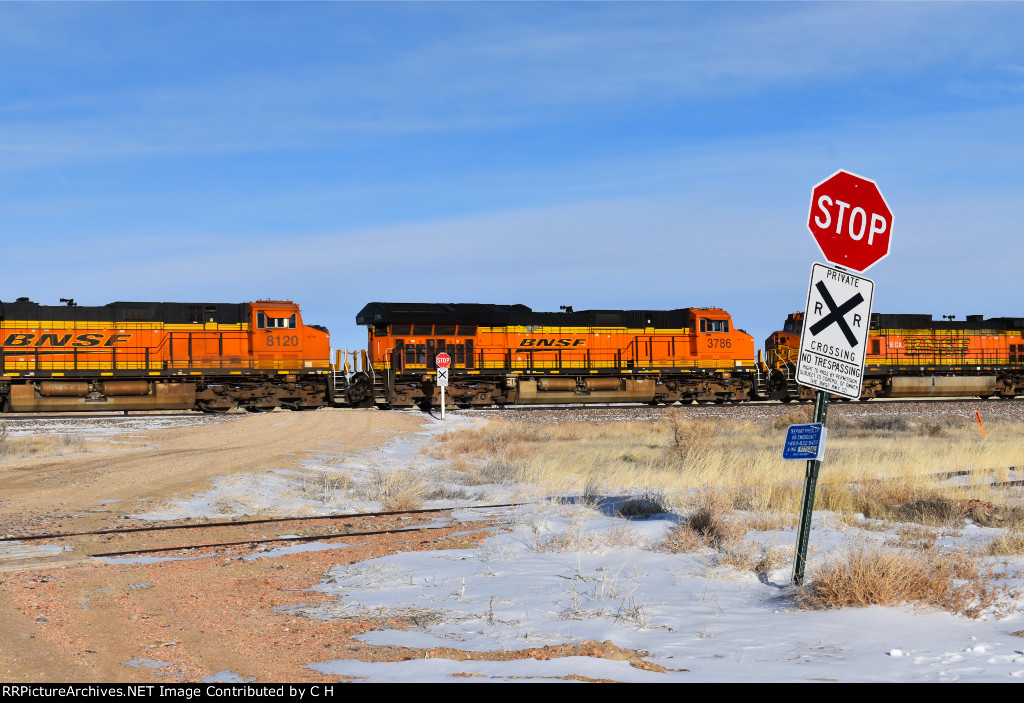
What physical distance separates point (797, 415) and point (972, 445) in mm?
8281

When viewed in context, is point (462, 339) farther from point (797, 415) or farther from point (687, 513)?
point (687, 513)

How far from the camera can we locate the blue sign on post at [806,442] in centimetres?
658

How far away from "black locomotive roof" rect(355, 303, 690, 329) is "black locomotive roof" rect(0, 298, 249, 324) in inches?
199

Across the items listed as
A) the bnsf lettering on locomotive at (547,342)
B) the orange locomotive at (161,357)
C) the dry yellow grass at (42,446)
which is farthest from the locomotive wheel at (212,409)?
the bnsf lettering on locomotive at (547,342)

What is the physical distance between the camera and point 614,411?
3156cm

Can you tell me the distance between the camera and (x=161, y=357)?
3114 cm

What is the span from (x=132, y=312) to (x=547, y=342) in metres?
15.4

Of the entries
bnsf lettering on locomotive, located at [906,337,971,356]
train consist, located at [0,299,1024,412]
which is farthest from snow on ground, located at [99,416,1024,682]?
bnsf lettering on locomotive, located at [906,337,971,356]

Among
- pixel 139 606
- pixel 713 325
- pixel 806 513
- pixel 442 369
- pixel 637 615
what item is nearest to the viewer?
pixel 637 615

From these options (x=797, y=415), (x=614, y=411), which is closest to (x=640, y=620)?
(x=797, y=415)

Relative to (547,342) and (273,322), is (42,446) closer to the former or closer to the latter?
(273,322)

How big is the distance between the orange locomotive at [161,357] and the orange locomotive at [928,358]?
1975 centimetres

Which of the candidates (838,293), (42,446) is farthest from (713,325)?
(838,293)

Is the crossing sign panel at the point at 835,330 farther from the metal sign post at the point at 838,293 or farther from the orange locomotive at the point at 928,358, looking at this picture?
the orange locomotive at the point at 928,358
